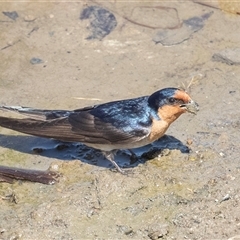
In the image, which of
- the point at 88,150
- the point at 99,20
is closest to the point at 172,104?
the point at 88,150

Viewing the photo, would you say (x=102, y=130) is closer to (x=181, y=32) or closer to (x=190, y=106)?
(x=190, y=106)

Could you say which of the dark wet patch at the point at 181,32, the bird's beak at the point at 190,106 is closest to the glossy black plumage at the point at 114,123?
the bird's beak at the point at 190,106

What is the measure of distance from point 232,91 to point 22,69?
6.33ft

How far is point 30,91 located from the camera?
22.7 ft

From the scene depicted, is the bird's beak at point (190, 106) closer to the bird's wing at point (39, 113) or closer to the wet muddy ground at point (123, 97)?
the wet muddy ground at point (123, 97)

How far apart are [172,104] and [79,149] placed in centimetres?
95

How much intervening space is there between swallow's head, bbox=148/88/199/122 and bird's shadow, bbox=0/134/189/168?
17.3 inches

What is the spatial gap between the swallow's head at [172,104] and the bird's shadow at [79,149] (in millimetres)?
439

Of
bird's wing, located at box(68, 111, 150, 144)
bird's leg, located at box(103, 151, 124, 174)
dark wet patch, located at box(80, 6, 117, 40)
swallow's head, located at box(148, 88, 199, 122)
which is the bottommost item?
dark wet patch, located at box(80, 6, 117, 40)

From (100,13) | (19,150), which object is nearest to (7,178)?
(19,150)

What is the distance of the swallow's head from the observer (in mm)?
5769

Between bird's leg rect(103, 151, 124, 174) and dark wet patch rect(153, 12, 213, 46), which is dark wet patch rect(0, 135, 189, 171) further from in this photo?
dark wet patch rect(153, 12, 213, 46)

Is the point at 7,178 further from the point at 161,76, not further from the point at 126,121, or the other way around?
the point at 161,76

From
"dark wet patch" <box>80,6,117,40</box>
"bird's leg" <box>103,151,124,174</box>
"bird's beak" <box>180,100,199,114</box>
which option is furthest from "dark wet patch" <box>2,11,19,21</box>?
"bird's beak" <box>180,100,199,114</box>
